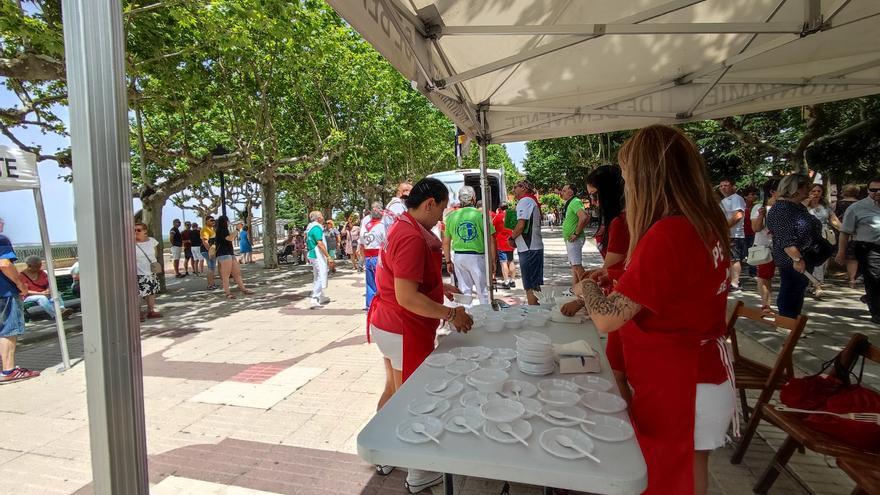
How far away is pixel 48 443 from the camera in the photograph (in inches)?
137

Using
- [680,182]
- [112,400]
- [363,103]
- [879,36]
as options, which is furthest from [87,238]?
[363,103]

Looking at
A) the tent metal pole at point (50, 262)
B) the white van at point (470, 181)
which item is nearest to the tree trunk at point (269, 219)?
the white van at point (470, 181)

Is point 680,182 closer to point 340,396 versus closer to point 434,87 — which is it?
point 434,87

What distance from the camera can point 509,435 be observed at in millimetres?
1311

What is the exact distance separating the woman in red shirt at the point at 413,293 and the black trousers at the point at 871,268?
571 centimetres

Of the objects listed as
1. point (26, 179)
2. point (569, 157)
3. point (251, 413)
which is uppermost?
point (569, 157)

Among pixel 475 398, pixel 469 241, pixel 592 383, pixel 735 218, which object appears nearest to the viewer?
pixel 475 398

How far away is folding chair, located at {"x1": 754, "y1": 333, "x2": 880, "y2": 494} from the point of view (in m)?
1.73

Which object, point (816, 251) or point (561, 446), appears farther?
point (816, 251)

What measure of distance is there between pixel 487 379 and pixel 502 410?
27cm

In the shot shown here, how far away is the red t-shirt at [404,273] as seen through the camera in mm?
2213

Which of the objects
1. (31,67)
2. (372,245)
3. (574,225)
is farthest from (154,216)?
(574,225)

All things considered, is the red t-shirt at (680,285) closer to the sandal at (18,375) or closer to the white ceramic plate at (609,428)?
the white ceramic plate at (609,428)

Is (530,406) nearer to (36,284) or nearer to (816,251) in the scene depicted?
(816,251)
